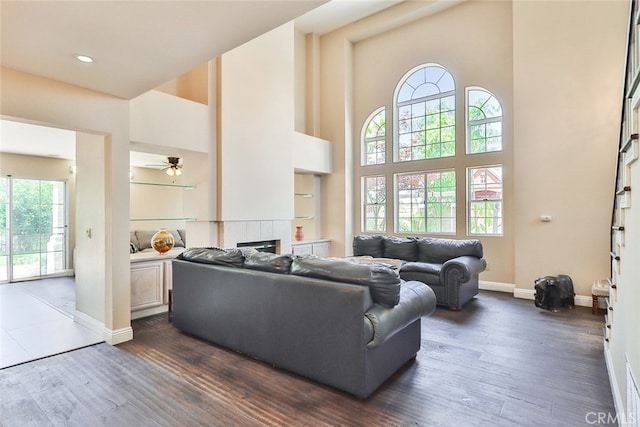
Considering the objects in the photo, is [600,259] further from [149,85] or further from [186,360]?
[149,85]

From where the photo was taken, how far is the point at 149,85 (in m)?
3.16

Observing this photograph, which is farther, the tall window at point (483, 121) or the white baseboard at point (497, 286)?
the tall window at point (483, 121)

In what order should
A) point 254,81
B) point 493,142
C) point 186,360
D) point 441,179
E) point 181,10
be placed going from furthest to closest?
point 441,179, point 493,142, point 254,81, point 186,360, point 181,10

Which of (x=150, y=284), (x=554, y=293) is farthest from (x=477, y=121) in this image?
(x=150, y=284)

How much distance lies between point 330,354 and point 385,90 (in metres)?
6.26

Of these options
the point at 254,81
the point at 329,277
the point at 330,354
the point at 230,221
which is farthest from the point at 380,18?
the point at 330,354

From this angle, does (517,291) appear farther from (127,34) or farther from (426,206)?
(127,34)

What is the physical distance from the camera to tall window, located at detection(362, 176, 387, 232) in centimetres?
732

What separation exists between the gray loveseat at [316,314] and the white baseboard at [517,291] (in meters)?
3.12

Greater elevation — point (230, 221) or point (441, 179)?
point (441, 179)

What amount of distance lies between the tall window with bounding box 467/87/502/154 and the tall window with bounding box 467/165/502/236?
41 centimetres

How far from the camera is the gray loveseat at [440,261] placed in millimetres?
4539

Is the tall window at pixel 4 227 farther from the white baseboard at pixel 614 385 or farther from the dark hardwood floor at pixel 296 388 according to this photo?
the white baseboard at pixel 614 385

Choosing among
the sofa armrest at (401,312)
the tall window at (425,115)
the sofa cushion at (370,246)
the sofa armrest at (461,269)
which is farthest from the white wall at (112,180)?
the tall window at (425,115)
